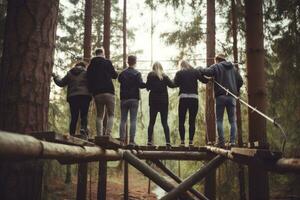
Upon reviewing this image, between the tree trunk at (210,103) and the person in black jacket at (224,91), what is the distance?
2.54 meters

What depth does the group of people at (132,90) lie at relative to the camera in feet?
22.7

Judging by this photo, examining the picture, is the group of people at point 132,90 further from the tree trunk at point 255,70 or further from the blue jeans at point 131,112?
the tree trunk at point 255,70

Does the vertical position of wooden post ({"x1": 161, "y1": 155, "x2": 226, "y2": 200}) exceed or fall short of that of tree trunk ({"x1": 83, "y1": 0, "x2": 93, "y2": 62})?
it falls short

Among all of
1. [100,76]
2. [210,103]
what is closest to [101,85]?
[100,76]

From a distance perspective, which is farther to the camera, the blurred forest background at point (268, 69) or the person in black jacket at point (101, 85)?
the blurred forest background at point (268, 69)

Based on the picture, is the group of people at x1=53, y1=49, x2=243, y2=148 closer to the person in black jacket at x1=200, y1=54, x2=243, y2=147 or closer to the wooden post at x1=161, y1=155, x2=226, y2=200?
the person in black jacket at x1=200, y1=54, x2=243, y2=147

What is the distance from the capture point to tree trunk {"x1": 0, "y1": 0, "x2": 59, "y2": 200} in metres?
4.11

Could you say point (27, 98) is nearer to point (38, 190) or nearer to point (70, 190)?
point (38, 190)

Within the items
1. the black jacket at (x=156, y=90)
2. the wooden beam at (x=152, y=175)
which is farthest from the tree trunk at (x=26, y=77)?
the black jacket at (x=156, y=90)

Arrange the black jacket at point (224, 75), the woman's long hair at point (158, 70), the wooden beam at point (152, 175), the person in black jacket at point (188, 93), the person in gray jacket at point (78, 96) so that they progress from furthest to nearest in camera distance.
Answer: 1. the woman's long hair at point (158, 70)
2. the person in black jacket at point (188, 93)
3. the black jacket at point (224, 75)
4. the person in gray jacket at point (78, 96)
5. the wooden beam at point (152, 175)

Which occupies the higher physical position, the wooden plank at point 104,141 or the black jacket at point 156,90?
the black jacket at point 156,90

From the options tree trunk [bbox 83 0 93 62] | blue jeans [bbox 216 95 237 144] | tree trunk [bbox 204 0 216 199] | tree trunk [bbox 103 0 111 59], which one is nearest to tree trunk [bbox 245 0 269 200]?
blue jeans [bbox 216 95 237 144]

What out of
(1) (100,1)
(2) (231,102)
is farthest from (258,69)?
(1) (100,1)

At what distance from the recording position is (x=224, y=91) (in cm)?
705
